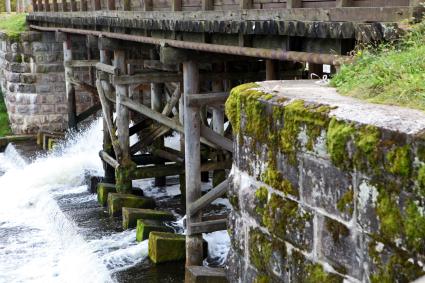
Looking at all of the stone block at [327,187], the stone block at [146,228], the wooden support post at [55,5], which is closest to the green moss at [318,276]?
the stone block at [327,187]

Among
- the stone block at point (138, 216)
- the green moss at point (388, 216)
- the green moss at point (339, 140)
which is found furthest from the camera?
the stone block at point (138, 216)

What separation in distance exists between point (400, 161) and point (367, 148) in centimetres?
18

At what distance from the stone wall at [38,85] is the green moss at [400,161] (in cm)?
1770

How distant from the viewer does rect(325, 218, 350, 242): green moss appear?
8.80 feet

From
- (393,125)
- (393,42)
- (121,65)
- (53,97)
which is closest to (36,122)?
(53,97)

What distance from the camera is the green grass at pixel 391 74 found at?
3.10 m

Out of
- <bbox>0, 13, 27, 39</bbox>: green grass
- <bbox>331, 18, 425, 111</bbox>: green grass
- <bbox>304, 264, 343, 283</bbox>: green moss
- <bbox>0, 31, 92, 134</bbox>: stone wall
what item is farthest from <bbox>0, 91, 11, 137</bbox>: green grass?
<bbox>304, 264, 343, 283</bbox>: green moss

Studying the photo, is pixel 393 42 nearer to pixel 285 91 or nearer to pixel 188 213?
pixel 285 91

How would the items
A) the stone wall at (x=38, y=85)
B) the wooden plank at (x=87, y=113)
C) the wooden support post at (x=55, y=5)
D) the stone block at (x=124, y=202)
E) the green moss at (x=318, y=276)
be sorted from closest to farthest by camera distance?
the green moss at (x=318, y=276) < the stone block at (x=124, y=202) < the wooden support post at (x=55, y=5) < the wooden plank at (x=87, y=113) < the stone wall at (x=38, y=85)

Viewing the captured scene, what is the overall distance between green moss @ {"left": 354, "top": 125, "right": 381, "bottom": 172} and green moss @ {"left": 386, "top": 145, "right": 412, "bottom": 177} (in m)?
0.08

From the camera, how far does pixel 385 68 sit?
3.66 metres

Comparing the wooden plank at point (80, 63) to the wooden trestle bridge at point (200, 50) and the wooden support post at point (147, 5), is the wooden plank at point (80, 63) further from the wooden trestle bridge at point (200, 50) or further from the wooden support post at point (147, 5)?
the wooden support post at point (147, 5)

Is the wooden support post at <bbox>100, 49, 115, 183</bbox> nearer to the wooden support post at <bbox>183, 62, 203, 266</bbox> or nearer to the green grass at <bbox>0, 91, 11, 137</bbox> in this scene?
the wooden support post at <bbox>183, 62, 203, 266</bbox>

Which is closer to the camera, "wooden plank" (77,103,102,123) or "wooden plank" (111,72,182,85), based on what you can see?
"wooden plank" (111,72,182,85)
